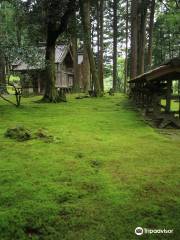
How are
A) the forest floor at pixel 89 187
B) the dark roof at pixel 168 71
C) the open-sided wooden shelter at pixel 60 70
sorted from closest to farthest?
the forest floor at pixel 89 187
the dark roof at pixel 168 71
the open-sided wooden shelter at pixel 60 70

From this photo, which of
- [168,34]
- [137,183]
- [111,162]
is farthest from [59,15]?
[168,34]

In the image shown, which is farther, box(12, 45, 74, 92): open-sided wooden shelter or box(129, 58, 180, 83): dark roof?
box(12, 45, 74, 92): open-sided wooden shelter

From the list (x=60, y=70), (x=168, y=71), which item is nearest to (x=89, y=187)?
(x=168, y=71)

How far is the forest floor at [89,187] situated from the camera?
2.91 metres

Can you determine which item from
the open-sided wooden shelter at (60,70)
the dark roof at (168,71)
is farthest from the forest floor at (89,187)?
the open-sided wooden shelter at (60,70)

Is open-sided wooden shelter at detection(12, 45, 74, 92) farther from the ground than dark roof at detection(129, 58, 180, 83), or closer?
farther from the ground

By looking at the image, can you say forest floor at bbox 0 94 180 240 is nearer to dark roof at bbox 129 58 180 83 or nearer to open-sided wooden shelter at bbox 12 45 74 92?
dark roof at bbox 129 58 180 83

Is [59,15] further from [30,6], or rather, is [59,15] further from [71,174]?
[71,174]

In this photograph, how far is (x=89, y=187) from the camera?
389 cm

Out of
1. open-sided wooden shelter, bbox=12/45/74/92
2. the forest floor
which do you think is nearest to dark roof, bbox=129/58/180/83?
the forest floor

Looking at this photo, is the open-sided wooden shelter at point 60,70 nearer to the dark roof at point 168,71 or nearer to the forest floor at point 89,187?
the dark roof at point 168,71

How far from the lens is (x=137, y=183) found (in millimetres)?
4039

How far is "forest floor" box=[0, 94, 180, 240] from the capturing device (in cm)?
291

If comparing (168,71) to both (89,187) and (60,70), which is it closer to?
(89,187)
